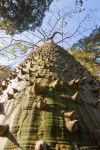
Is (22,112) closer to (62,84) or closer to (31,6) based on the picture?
(62,84)

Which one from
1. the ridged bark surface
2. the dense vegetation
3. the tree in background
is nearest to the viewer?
the ridged bark surface

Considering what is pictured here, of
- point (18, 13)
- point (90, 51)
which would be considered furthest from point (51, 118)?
point (90, 51)

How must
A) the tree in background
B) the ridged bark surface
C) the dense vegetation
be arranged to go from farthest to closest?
the dense vegetation < the tree in background < the ridged bark surface

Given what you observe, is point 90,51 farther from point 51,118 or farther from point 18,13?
point 51,118

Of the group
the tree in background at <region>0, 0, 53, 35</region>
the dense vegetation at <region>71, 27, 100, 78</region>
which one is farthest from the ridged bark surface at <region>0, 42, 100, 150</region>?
the dense vegetation at <region>71, 27, 100, 78</region>

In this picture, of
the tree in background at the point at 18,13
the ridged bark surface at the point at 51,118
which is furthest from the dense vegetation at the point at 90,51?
the ridged bark surface at the point at 51,118

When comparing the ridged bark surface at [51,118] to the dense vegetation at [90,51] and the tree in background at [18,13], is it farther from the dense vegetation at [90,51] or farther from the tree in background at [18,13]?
the dense vegetation at [90,51]

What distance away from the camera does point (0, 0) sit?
1139 cm

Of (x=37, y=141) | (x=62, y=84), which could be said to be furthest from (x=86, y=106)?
(x=37, y=141)

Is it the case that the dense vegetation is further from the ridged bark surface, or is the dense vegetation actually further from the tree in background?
→ the ridged bark surface

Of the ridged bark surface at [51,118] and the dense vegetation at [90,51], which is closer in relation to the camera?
the ridged bark surface at [51,118]

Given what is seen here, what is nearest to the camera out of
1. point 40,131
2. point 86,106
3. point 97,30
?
point 40,131

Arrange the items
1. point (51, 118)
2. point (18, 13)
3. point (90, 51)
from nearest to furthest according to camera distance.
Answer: point (51, 118)
point (18, 13)
point (90, 51)

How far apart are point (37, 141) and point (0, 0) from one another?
1008cm
